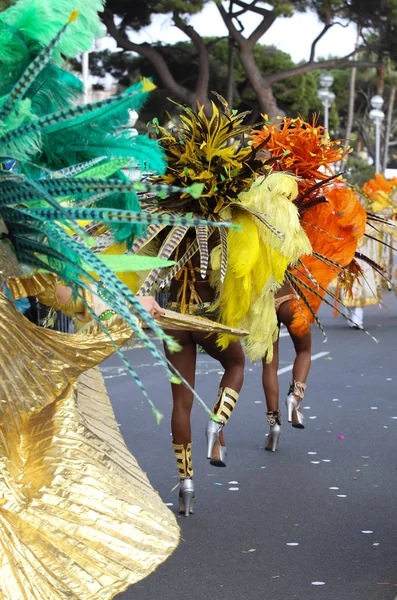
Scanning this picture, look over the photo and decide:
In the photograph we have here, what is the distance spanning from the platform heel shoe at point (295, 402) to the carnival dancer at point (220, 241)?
5.48ft

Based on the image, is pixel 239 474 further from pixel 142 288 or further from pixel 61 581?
pixel 61 581

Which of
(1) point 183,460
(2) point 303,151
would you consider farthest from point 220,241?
(2) point 303,151

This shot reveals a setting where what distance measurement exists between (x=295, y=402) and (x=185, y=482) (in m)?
1.97

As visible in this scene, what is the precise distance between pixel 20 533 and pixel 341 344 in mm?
10322

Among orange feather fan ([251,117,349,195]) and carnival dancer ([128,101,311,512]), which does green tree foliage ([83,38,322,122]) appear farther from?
carnival dancer ([128,101,311,512])

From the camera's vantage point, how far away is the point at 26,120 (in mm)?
2258

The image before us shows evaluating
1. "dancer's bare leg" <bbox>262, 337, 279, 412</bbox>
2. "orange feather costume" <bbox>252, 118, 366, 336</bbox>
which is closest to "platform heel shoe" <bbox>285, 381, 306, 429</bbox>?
"dancer's bare leg" <bbox>262, 337, 279, 412</bbox>

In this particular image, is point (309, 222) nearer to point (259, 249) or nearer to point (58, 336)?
point (259, 249)

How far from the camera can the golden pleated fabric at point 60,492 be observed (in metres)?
2.45

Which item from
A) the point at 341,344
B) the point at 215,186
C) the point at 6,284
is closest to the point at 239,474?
the point at 215,186

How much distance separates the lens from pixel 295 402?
22.1ft

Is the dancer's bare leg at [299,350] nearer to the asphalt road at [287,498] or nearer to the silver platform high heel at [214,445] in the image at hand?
the asphalt road at [287,498]

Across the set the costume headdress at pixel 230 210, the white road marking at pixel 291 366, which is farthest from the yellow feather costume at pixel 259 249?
the white road marking at pixel 291 366

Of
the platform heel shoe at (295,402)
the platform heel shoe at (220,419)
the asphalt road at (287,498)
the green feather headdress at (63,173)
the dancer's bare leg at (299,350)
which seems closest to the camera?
the green feather headdress at (63,173)
